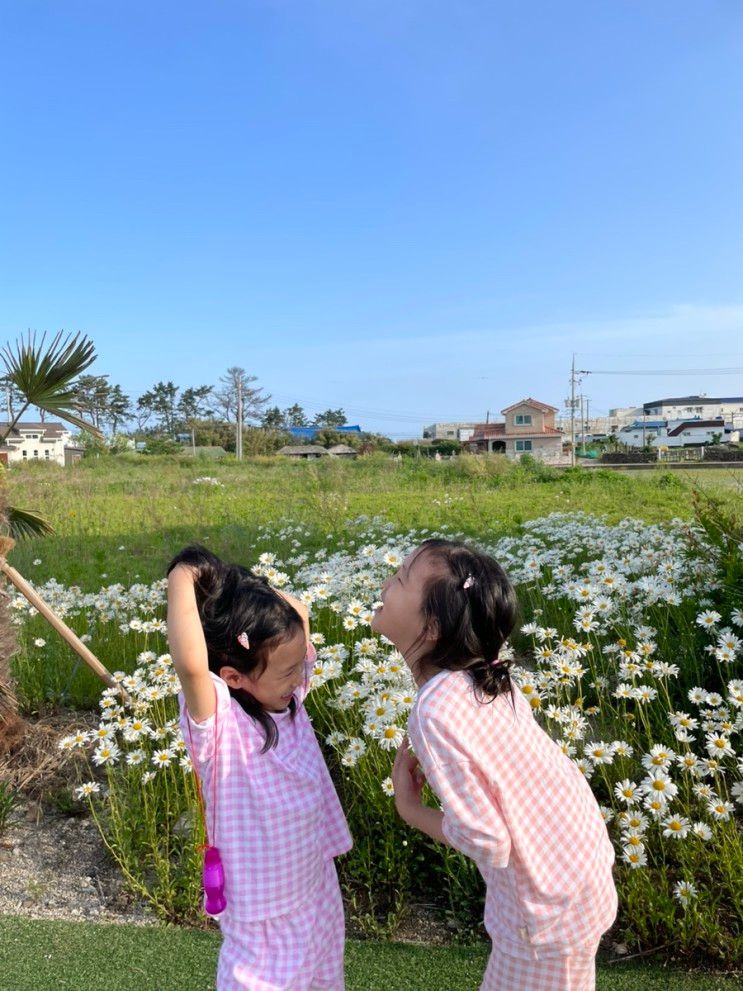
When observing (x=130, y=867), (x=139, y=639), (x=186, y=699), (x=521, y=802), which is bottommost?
(x=130, y=867)

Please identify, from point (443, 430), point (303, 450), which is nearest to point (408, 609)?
point (303, 450)

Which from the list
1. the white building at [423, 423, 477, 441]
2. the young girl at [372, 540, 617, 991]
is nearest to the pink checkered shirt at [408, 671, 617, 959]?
the young girl at [372, 540, 617, 991]

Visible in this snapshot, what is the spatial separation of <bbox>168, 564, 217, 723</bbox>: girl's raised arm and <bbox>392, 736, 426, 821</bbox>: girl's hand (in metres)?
0.45

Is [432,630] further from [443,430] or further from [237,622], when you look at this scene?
[443,430]

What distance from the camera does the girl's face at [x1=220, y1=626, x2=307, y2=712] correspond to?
1.92 m

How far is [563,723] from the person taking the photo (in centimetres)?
278

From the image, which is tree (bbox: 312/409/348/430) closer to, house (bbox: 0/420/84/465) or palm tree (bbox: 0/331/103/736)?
house (bbox: 0/420/84/465)

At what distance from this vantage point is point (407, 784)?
174 centimetres

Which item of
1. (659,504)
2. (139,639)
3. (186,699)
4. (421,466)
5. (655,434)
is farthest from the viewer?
(655,434)

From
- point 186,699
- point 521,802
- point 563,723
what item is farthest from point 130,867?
point 521,802

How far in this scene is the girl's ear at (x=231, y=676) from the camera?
192 cm

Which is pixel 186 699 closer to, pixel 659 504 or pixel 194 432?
pixel 659 504

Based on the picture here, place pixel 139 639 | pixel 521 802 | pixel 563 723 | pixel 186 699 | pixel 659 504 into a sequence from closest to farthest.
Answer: pixel 521 802 → pixel 186 699 → pixel 563 723 → pixel 139 639 → pixel 659 504

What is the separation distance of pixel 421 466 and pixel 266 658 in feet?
75.5
